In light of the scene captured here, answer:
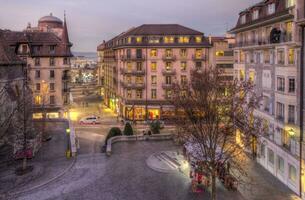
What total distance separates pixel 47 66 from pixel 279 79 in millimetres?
43686

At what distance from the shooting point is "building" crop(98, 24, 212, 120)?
197ft

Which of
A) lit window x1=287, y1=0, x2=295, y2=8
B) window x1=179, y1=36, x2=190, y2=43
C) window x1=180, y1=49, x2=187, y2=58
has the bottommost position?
window x1=180, y1=49, x2=187, y2=58

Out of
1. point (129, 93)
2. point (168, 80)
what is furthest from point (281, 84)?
point (129, 93)

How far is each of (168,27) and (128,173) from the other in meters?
43.4

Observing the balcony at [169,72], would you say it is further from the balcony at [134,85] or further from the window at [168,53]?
the balcony at [134,85]

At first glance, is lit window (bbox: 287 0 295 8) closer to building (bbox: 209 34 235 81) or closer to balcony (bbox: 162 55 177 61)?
building (bbox: 209 34 235 81)

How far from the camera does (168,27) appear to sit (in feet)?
209

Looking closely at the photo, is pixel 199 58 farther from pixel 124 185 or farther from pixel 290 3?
pixel 124 185

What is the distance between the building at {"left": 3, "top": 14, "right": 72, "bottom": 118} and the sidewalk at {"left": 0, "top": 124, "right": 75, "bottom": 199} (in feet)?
79.2

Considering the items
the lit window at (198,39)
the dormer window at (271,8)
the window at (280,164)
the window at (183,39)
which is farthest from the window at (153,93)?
the window at (280,164)

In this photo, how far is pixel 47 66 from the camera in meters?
57.2

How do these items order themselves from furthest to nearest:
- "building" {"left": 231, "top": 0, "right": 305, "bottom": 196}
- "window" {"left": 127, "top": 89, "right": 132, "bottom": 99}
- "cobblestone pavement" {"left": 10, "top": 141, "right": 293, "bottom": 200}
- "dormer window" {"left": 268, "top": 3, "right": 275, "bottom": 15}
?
"window" {"left": 127, "top": 89, "right": 132, "bottom": 99}
"dormer window" {"left": 268, "top": 3, "right": 275, "bottom": 15}
"building" {"left": 231, "top": 0, "right": 305, "bottom": 196}
"cobblestone pavement" {"left": 10, "top": 141, "right": 293, "bottom": 200}

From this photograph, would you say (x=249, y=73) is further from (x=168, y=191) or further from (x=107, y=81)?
(x=107, y=81)

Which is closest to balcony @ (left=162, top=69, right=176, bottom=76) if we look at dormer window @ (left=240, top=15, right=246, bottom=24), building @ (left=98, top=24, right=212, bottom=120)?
building @ (left=98, top=24, right=212, bottom=120)
